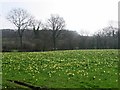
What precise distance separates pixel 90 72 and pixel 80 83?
3351mm

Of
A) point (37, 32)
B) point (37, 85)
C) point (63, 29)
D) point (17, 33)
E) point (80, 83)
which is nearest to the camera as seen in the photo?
point (37, 85)

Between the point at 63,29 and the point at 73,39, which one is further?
the point at 63,29

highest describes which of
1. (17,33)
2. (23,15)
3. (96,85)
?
(23,15)

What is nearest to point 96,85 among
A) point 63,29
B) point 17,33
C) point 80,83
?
point 80,83

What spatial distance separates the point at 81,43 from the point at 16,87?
6637 centimetres

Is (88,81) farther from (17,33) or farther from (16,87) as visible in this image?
(17,33)

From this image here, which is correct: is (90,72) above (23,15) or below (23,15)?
below

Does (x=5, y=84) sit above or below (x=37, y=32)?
below

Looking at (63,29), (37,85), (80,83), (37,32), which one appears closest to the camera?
(37,85)

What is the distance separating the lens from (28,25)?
7619 centimetres

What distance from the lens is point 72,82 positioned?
45.0ft

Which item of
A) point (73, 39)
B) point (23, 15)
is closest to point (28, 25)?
point (23, 15)

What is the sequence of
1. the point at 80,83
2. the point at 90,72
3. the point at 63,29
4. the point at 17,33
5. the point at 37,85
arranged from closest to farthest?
the point at 37,85
the point at 80,83
the point at 90,72
the point at 17,33
the point at 63,29

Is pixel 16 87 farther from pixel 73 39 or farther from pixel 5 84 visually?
pixel 73 39
